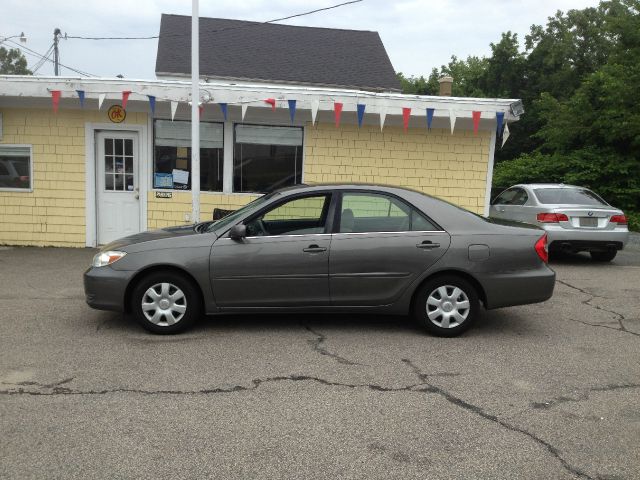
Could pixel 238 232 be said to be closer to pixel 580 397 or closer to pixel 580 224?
pixel 580 397

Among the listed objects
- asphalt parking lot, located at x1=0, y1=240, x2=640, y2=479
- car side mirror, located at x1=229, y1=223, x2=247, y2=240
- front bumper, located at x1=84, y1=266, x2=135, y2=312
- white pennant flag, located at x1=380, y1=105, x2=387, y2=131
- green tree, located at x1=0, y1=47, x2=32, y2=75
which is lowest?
asphalt parking lot, located at x1=0, y1=240, x2=640, y2=479

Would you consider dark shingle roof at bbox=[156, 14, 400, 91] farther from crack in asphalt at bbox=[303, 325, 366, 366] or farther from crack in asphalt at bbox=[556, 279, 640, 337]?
crack in asphalt at bbox=[303, 325, 366, 366]

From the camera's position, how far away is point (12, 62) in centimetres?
6662

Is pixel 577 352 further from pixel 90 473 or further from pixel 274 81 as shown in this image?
pixel 274 81

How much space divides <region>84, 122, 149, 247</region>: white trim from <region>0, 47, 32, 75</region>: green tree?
63959 millimetres

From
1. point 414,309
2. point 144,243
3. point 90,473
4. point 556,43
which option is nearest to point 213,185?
point 144,243

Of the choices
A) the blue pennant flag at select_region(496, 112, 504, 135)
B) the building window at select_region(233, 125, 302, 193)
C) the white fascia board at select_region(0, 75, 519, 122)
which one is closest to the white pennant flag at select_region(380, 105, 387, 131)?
the white fascia board at select_region(0, 75, 519, 122)

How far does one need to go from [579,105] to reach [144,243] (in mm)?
18954

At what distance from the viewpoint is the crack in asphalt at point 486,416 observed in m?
3.14

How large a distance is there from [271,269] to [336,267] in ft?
2.03

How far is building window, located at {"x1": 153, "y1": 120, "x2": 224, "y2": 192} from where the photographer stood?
10258 millimetres

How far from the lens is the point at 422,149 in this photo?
1065cm

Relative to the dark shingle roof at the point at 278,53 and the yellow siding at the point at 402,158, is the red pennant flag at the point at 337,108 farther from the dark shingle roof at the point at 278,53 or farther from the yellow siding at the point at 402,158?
the dark shingle roof at the point at 278,53

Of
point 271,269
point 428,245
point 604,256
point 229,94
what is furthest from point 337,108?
point 604,256
